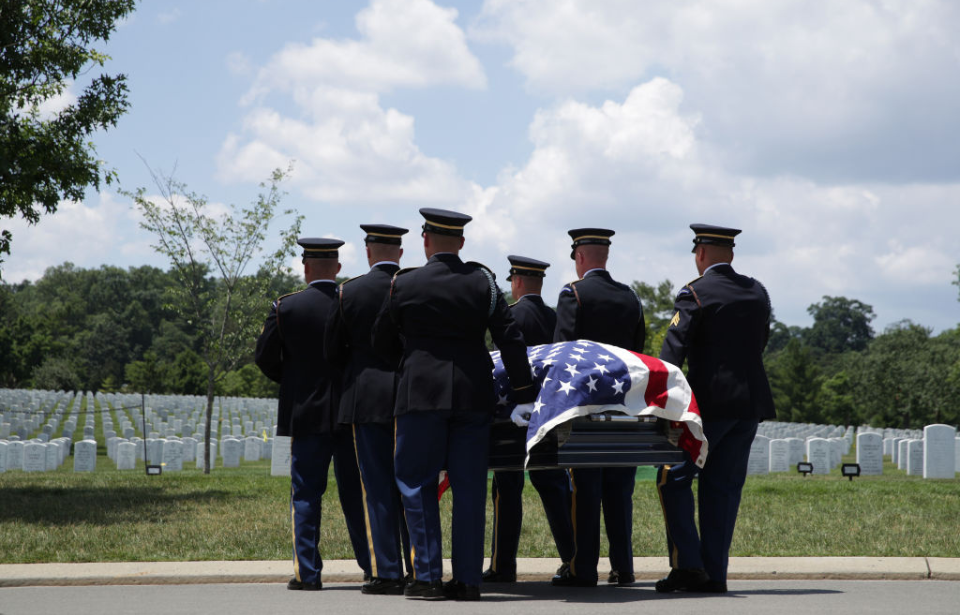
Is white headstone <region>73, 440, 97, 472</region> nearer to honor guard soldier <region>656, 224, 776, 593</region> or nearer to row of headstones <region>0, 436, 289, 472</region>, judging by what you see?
row of headstones <region>0, 436, 289, 472</region>

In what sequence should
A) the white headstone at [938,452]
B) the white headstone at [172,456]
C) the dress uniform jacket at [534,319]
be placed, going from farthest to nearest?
the white headstone at [172,456] → the white headstone at [938,452] → the dress uniform jacket at [534,319]

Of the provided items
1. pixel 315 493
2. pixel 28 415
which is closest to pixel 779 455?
pixel 315 493

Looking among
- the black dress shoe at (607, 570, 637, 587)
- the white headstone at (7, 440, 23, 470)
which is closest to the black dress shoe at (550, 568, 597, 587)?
the black dress shoe at (607, 570, 637, 587)

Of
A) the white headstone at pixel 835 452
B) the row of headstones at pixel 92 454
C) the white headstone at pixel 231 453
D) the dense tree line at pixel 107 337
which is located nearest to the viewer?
the row of headstones at pixel 92 454

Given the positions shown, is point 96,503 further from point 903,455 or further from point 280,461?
point 903,455

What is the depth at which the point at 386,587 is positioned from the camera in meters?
6.43

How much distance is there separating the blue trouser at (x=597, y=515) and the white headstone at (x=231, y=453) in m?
18.7

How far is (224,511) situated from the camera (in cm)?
1197

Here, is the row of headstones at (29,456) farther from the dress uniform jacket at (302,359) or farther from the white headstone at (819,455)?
the dress uniform jacket at (302,359)

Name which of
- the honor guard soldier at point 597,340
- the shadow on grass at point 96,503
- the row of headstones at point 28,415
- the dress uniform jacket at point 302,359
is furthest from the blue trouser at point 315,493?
the row of headstones at point 28,415

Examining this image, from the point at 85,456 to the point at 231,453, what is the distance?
11.6 ft

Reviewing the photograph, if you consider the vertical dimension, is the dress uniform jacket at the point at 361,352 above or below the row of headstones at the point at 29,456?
above

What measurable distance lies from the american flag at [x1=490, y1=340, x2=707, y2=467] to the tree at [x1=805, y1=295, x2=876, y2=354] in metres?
153

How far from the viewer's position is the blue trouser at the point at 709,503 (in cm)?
640
